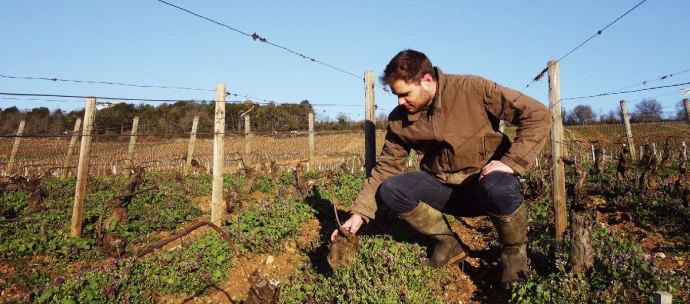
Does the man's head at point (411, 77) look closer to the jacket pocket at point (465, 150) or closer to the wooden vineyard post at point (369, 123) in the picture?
the jacket pocket at point (465, 150)

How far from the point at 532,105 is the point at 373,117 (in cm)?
251

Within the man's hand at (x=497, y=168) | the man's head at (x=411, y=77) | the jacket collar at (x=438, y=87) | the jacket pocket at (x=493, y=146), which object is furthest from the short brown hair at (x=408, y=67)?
the man's hand at (x=497, y=168)

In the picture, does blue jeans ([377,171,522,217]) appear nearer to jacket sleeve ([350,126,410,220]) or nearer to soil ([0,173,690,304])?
jacket sleeve ([350,126,410,220])

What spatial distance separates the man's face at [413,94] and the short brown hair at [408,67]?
4 centimetres

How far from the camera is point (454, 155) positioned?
334cm

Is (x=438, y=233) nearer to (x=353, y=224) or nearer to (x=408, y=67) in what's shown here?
(x=353, y=224)

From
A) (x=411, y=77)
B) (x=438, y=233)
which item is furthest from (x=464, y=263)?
(x=411, y=77)

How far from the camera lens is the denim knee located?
9.64ft

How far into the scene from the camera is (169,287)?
155 inches

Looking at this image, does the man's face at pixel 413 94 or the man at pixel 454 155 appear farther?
the man's face at pixel 413 94

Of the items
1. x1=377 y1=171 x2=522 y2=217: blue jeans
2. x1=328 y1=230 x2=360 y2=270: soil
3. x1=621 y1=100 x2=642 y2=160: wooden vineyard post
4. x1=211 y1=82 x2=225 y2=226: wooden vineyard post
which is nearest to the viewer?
x1=377 y1=171 x2=522 y2=217: blue jeans

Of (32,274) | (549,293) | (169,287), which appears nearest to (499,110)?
(549,293)

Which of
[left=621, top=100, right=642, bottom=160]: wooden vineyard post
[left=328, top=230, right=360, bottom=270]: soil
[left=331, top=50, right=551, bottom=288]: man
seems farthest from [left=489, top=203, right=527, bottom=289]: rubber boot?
[left=621, top=100, right=642, bottom=160]: wooden vineyard post

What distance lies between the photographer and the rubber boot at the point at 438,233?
362 cm
